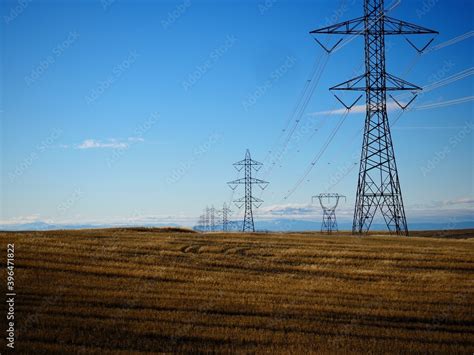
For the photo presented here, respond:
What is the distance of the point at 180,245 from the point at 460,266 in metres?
20.8

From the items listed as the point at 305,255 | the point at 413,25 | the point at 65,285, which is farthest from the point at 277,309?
the point at 413,25

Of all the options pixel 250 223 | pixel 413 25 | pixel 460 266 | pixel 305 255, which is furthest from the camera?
pixel 250 223

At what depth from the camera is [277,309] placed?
20141 mm

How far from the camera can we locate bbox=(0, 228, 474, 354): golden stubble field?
15312 millimetres

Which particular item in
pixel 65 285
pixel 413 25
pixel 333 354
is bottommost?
pixel 333 354

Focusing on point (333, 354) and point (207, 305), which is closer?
point (333, 354)

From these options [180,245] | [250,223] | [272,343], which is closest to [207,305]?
[272,343]

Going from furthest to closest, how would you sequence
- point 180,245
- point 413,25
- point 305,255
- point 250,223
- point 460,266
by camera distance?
point 250,223
point 413,25
point 180,245
point 305,255
point 460,266

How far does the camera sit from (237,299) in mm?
21859

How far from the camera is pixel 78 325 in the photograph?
16172mm

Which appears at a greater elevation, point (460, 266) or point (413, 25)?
point (413, 25)

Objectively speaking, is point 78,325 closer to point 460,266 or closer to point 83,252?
point 83,252

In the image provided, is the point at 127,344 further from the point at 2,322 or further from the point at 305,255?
the point at 305,255

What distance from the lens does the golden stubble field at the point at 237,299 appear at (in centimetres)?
1531
